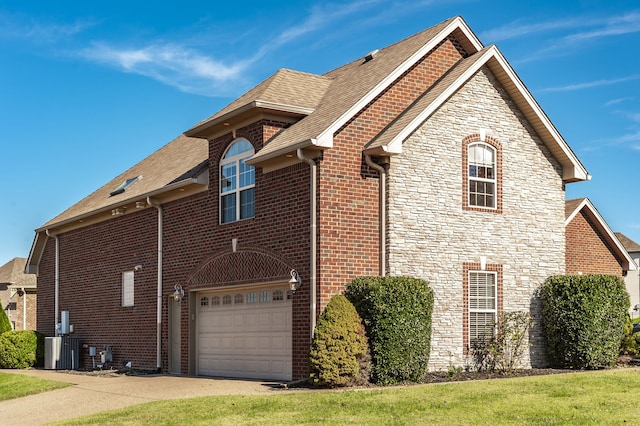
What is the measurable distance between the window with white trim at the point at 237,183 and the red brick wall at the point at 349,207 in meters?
2.78

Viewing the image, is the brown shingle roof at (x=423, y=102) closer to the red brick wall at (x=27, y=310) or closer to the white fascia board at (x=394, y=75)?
the white fascia board at (x=394, y=75)

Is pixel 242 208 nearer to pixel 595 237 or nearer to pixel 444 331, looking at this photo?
pixel 444 331

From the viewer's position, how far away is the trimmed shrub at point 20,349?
28.7m

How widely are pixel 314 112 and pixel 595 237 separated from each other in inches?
509

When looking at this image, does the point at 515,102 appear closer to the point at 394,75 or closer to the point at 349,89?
the point at 394,75

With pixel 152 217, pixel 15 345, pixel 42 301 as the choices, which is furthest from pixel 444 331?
pixel 42 301

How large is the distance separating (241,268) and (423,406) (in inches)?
322

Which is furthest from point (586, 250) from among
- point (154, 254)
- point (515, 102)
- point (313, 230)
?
point (154, 254)

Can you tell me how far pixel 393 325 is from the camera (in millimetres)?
18156

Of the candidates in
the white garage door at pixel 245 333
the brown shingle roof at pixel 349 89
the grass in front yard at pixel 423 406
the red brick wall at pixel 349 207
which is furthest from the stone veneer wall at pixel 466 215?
the grass in front yard at pixel 423 406

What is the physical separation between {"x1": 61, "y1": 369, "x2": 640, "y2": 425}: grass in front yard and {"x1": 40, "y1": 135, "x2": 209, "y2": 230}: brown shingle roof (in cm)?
980

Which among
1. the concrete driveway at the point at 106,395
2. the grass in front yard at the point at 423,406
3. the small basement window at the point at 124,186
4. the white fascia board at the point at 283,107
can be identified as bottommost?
the concrete driveway at the point at 106,395

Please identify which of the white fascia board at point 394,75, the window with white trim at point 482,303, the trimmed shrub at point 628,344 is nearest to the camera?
the white fascia board at point 394,75

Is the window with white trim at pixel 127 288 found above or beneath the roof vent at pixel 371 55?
beneath
